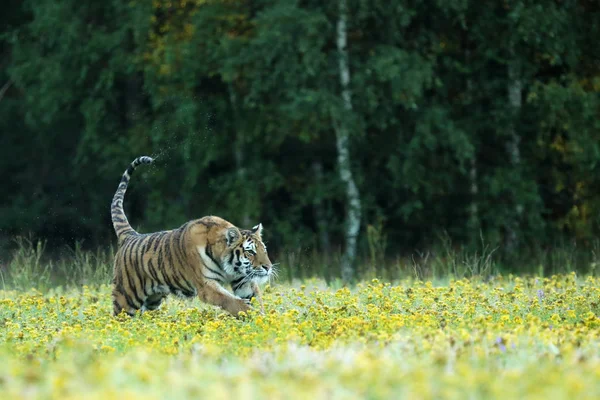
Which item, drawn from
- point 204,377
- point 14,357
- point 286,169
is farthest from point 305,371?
point 286,169

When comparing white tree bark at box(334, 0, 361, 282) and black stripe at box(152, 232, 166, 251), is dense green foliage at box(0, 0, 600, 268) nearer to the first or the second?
white tree bark at box(334, 0, 361, 282)

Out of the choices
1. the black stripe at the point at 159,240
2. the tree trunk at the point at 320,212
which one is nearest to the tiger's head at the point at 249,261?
the black stripe at the point at 159,240

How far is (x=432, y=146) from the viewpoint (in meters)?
22.0

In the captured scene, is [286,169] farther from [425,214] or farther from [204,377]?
[204,377]

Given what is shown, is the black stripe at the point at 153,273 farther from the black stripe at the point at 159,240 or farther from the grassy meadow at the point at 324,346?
the grassy meadow at the point at 324,346

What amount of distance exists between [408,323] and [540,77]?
16.1 metres

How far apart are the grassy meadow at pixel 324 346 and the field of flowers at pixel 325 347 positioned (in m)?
0.01

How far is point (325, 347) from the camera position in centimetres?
770

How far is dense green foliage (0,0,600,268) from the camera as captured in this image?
21891mm

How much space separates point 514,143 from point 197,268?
1407 cm

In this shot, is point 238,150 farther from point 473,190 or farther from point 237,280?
point 237,280

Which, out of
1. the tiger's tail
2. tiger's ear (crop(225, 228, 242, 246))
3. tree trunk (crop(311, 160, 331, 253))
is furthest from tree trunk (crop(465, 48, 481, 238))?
tiger's ear (crop(225, 228, 242, 246))

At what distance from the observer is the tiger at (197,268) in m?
10.7

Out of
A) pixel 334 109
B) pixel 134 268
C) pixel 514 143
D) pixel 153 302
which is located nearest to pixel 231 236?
pixel 134 268
